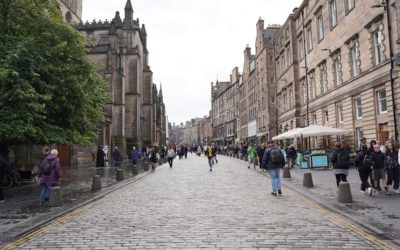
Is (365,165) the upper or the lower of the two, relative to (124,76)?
lower

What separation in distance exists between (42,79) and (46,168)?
5.48m

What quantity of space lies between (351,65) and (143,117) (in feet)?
121

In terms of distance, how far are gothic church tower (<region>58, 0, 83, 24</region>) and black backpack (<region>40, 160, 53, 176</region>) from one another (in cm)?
3675

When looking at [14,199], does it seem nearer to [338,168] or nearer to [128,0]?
[338,168]

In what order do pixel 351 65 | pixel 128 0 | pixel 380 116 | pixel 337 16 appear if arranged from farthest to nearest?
pixel 128 0, pixel 337 16, pixel 351 65, pixel 380 116

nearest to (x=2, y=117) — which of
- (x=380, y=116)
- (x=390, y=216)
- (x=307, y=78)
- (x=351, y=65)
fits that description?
(x=390, y=216)

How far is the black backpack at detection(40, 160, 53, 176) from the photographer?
11500 mm

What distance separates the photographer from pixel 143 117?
57906mm

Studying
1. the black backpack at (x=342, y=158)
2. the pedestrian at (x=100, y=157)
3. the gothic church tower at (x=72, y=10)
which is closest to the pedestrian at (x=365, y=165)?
the black backpack at (x=342, y=158)

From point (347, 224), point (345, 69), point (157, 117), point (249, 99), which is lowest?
point (347, 224)

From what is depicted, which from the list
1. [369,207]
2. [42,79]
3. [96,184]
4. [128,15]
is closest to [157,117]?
[128,15]

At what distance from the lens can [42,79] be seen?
51.4 feet

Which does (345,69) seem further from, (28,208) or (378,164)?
(28,208)

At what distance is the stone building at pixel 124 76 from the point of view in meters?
40.8
